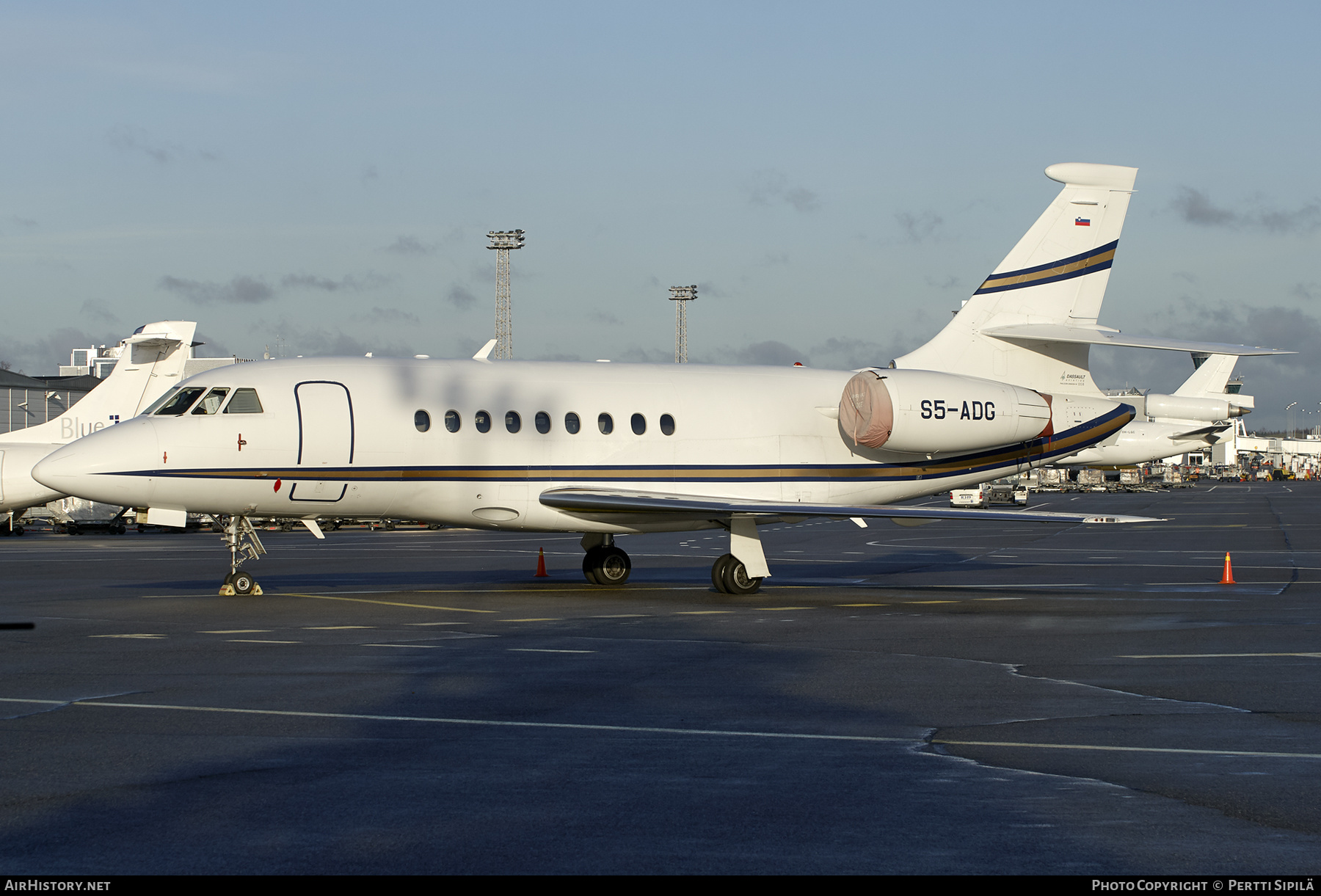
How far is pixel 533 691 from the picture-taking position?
1121 centimetres

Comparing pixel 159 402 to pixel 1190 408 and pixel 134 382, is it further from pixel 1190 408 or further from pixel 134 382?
pixel 134 382

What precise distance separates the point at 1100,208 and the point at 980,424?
5007mm

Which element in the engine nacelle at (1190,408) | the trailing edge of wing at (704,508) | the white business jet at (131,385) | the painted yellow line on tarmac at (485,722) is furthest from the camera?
the white business jet at (131,385)

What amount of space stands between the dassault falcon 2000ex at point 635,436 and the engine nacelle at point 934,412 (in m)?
0.04

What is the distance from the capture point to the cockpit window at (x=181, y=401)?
2016 cm

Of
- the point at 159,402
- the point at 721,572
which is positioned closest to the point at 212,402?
the point at 159,402

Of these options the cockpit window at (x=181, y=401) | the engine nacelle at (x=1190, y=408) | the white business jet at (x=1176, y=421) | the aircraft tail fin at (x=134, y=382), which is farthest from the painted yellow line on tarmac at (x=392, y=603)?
the aircraft tail fin at (x=134, y=382)

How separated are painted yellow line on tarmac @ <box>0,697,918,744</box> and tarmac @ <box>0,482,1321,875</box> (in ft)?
0.17

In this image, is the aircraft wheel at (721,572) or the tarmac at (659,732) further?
the aircraft wheel at (721,572)

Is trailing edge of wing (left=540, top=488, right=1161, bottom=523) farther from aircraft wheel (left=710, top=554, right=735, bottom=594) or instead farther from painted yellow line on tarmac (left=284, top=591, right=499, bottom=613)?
painted yellow line on tarmac (left=284, top=591, right=499, bottom=613)

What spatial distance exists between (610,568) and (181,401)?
785 cm

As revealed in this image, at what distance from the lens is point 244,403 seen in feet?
66.8

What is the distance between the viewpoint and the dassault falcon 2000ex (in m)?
20.1

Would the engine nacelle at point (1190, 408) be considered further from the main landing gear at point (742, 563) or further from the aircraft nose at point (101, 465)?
the aircraft nose at point (101, 465)
